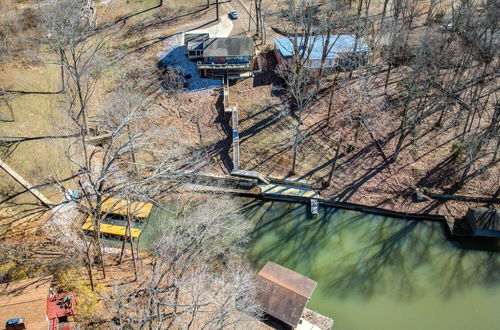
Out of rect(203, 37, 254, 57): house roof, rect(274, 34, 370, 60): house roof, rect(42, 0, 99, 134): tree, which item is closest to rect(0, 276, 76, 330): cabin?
rect(42, 0, 99, 134): tree

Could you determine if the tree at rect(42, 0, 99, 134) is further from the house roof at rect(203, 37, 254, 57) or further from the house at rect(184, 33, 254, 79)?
the house roof at rect(203, 37, 254, 57)

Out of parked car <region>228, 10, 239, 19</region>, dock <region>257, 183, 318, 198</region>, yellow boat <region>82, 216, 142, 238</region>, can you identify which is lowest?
yellow boat <region>82, 216, 142, 238</region>

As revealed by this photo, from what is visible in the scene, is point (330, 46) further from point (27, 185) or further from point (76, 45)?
point (27, 185)

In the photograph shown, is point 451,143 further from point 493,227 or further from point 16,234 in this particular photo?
point 16,234

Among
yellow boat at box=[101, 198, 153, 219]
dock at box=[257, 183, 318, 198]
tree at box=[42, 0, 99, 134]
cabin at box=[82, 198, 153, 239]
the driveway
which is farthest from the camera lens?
the driveway

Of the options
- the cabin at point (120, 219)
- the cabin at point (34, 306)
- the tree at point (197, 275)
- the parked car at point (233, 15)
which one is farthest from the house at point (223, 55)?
the cabin at point (34, 306)

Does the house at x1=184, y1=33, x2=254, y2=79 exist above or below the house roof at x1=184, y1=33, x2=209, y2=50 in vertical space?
below

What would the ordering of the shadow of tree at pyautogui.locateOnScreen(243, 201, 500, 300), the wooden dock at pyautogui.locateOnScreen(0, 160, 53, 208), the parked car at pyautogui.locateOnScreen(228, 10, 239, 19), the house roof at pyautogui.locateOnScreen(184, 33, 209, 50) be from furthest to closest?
1. the parked car at pyautogui.locateOnScreen(228, 10, 239, 19)
2. the house roof at pyautogui.locateOnScreen(184, 33, 209, 50)
3. the wooden dock at pyautogui.locateOnScreen(0, 160, 53, 208)
4. the shadow of tree at pyautogui.locateOnScreen(243, 201, 500, 300)

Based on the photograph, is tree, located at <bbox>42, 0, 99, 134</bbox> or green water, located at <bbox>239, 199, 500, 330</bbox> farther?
tree, located at <bbox>42, 0, 99, 134</bbox>
